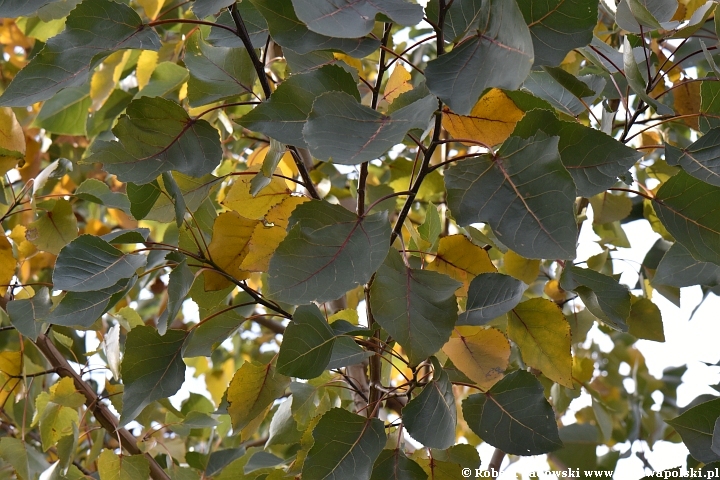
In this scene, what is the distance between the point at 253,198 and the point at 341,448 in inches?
10.6

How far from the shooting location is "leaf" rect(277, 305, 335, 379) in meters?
0.56

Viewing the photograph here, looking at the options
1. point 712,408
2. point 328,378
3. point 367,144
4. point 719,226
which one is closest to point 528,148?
point 367,144

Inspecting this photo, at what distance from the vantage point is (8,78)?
1806mm

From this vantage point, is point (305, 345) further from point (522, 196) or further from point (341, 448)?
point (522, 196)

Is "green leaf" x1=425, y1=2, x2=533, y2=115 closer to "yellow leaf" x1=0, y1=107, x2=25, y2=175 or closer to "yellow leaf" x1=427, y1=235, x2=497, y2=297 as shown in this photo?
"yellow leaf" x1=427, y1=235, x2=497, y2=297

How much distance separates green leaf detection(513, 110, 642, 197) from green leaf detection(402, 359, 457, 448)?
0.20 meters

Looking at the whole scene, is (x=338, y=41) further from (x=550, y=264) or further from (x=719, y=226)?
(x=550, y=264)

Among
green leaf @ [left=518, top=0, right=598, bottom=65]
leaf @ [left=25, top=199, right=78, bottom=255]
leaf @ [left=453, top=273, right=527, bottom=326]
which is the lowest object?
leaf @ [left=453, top=273, right=527, bottom=326]

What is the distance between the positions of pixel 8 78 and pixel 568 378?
5.42 ft

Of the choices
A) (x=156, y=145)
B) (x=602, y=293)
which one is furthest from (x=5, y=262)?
(x=602, y=293)

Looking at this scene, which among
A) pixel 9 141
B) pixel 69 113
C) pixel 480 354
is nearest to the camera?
pixel 480 354

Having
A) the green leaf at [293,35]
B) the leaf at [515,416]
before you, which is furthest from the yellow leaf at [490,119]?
the leaf at [515,416]

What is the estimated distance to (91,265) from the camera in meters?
0.62

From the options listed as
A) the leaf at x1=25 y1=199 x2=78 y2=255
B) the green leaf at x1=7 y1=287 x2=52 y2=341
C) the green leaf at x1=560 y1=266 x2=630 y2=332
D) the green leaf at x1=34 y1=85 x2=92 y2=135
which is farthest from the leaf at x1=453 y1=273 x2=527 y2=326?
the green leaf at x1=34 y1=85 x2=92 y2=135
